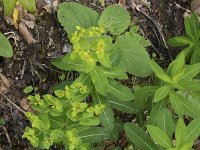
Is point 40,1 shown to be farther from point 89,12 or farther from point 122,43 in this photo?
point 122,43

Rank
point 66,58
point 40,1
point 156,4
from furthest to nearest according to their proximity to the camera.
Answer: point 156,4 → point 40,1 → point 66,58

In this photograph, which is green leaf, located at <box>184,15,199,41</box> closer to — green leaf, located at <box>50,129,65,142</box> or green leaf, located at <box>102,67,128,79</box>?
green leaf, located at <box>102,67,128,79</box>

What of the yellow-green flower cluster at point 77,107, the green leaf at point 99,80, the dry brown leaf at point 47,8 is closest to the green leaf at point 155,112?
the green leaf at point 99,80

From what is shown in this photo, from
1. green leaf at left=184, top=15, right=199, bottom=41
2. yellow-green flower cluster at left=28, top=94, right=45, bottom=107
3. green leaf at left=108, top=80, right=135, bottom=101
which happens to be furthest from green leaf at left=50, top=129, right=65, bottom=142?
green leaf at left=184, top=15, right=199, bottom=41

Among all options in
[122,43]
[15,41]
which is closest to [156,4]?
[122,43]

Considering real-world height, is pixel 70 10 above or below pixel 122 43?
above
